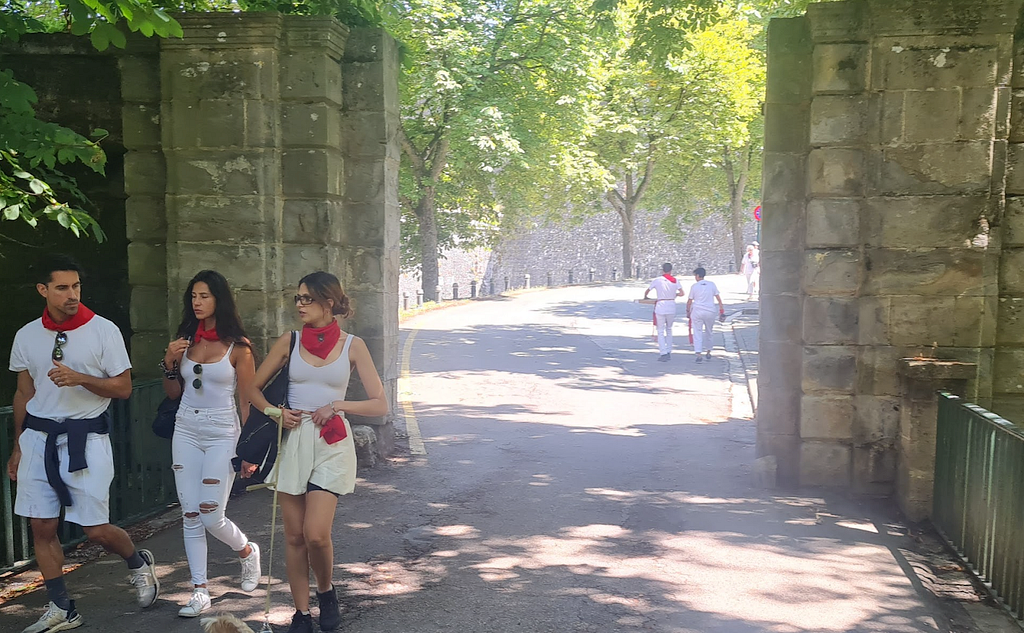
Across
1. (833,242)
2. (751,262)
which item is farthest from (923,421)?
(751,262)

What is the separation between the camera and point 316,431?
5.12 m

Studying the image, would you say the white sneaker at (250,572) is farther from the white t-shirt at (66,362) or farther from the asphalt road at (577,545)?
the white t-shirt at (66,362)

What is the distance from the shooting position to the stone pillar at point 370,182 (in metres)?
8.80

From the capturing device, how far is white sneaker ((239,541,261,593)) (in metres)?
5.87

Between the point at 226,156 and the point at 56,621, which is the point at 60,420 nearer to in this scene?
the point at 56,621

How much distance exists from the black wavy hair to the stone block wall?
4.96 metres

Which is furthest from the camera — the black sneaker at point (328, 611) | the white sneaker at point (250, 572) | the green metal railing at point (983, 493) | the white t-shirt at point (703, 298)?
the white t-shirt at point (703, 298)

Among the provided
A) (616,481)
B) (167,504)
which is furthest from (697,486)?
(167,504)

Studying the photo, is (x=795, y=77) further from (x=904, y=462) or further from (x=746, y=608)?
(x=746, y=608)

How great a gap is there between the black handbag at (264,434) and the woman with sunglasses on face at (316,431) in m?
0.04

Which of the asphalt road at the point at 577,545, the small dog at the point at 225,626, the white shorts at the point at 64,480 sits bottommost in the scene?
the asphalt road at the point at 577,545

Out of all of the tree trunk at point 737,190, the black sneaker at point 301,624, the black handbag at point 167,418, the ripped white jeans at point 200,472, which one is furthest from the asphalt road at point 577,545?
the tree trunk at point 737,190

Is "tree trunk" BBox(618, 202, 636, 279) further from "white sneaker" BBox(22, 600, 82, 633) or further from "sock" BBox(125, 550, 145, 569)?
"white sneaker" BBox(22, 600, 82, 633)

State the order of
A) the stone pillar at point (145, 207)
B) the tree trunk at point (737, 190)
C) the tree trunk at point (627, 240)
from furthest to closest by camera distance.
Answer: the tree trunk at point (737, 190)
the tree trunk at point (627, 240)
the stone pillar at point (145, 207)
